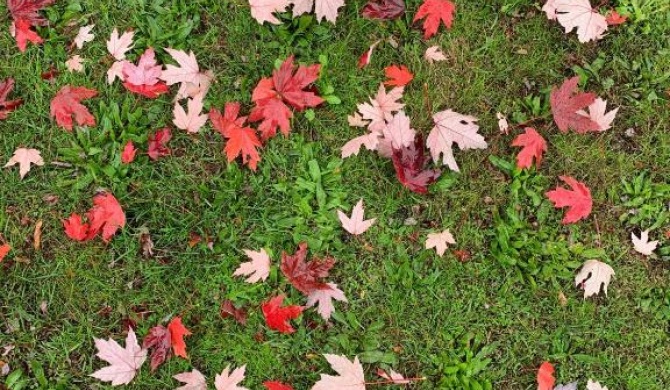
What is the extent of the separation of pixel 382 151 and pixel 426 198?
31 cm

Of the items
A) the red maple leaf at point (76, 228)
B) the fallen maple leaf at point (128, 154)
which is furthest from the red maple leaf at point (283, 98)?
the red maple leaf at point (76, 228)

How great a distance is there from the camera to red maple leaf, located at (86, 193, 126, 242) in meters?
2.86

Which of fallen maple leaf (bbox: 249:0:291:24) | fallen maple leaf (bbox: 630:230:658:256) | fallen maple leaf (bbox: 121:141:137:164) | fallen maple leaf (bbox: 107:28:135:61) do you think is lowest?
fallen maple leaf (bbox: 630:230:658:256)

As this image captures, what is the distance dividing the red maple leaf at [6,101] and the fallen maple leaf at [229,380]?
5.46 feet

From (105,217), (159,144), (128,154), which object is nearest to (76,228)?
(105,217)

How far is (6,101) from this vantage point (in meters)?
3.01

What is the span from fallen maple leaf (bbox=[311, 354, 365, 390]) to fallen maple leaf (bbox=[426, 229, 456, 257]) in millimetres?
623

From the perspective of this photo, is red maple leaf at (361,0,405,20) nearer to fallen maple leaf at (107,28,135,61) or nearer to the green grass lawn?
the green grass lawn

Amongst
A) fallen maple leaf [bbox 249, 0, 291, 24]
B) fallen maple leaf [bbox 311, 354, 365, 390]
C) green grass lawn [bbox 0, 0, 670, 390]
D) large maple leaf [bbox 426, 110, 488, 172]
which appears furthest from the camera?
fallen maple leaf [bbox 249, 0, 291, 24]

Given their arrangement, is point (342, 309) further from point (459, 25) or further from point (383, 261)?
point (459, 25)

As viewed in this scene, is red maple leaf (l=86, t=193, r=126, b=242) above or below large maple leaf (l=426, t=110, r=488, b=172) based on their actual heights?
below

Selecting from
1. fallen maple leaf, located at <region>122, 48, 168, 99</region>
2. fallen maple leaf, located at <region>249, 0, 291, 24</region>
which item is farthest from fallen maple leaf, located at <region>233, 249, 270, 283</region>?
fallen maple leaf, located at <region>249, 0, 291, 24</region>

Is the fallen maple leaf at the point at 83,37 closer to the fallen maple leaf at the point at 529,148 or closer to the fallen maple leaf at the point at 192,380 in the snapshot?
the fallen maple leaf at the point at 192,380

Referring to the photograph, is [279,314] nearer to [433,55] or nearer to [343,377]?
[343,377]
